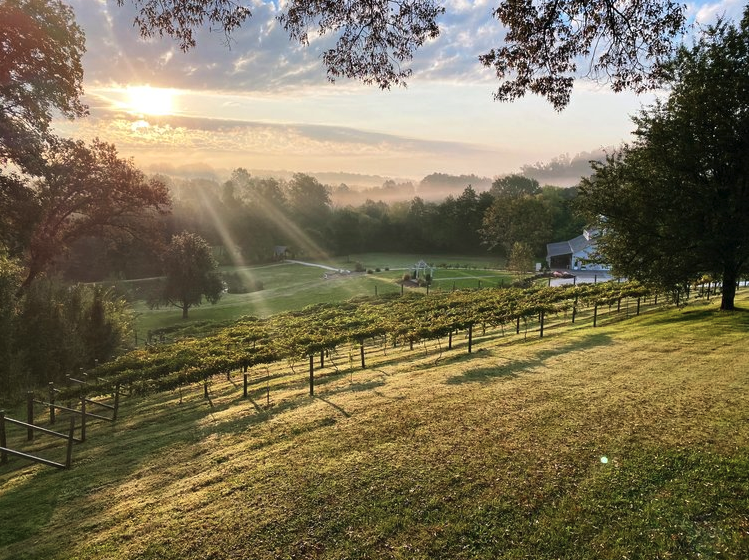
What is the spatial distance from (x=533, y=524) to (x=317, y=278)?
221 ft

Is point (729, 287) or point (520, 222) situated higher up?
point (520, 222)

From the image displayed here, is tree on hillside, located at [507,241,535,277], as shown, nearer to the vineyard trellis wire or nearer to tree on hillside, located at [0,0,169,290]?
the vineyard trellis wire

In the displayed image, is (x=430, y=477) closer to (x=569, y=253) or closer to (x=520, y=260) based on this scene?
(x=520, y=260)

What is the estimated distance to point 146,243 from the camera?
29.3m

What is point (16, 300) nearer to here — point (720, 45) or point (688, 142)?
point (688, 142)

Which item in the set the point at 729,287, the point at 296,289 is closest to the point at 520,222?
the point at 296,289

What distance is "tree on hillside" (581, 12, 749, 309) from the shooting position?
19594mm

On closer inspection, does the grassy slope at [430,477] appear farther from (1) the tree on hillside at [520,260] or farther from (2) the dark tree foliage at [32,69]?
(1) the tree on hillside at [520,260]

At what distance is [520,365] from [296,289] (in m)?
51.2

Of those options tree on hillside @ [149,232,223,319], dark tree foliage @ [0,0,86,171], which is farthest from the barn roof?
dark tree foliage @ [0,0,86,171]

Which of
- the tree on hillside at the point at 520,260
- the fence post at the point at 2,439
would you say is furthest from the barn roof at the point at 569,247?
the fence post at the point at 2,439

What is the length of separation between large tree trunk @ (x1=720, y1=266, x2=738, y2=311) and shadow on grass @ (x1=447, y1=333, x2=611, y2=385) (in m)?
7.67

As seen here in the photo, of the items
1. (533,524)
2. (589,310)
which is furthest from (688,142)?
(533,524)

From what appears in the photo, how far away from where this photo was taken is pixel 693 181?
67.7ft
